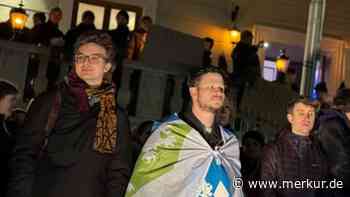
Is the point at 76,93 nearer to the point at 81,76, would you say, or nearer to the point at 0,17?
the point at 81,76

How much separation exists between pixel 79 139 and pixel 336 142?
209 cm

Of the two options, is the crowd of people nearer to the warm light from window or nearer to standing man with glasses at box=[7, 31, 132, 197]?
standing man with glasses at box=[7, 31, 132, 197]

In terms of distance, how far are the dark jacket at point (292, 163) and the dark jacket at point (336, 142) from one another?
8 centimetres

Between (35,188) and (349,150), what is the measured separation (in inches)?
96.5

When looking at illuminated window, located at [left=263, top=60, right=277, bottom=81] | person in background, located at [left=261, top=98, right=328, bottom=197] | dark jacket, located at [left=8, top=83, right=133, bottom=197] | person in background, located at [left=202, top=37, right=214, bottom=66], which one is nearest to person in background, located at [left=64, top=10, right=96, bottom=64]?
person in background, located at [left=202, top=37, right=214, bottom=66]

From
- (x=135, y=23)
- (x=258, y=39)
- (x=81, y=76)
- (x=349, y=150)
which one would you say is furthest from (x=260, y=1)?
(x=81, y=76)

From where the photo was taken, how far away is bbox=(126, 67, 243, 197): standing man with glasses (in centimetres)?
385

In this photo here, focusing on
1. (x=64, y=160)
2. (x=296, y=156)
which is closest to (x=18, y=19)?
(x=296, y=156)

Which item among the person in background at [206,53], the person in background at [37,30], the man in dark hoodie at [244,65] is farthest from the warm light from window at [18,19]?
the man in dark hoodie at [244,65]

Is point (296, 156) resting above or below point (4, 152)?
above

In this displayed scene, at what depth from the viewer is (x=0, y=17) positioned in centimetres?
1279

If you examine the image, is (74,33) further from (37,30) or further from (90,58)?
(90,58)

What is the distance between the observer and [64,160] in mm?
Result: 3514

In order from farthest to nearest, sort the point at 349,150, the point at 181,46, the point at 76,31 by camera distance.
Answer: the point at 181,46 → the point at 76,31 → the point at 349,150
